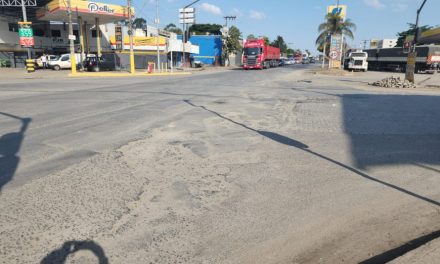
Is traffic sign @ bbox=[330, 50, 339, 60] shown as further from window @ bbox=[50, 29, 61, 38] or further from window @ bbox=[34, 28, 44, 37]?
window @ bbox=[34, 28, 44, 37]

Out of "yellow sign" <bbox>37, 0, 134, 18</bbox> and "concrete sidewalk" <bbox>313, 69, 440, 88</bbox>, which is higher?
"yellow sign" <bbox>37, 0, 134, 18</bbox>

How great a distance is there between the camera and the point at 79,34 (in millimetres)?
44094

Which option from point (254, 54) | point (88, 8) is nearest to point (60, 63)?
point (88, 8)

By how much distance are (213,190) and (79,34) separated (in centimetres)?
4439

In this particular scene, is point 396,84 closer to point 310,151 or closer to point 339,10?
point 310,151

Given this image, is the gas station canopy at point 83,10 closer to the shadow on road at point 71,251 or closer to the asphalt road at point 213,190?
the asphalt road at point 213,190

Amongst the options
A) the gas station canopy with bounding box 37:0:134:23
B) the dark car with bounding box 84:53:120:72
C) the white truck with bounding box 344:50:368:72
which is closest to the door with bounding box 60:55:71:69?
the dark car with bounding box 84:53:120:72

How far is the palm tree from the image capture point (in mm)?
57062

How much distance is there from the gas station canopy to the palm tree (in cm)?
3295

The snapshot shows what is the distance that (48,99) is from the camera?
1506 cm

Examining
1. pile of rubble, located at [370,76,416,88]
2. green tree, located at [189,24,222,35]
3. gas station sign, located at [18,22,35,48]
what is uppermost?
green tree, located at [189,24,222,35]

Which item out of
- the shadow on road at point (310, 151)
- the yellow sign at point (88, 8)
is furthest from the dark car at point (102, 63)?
the shadow on road at point (310, 151)

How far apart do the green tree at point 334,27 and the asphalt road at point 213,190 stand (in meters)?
51.1

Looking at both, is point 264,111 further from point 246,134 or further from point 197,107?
point 246,134
